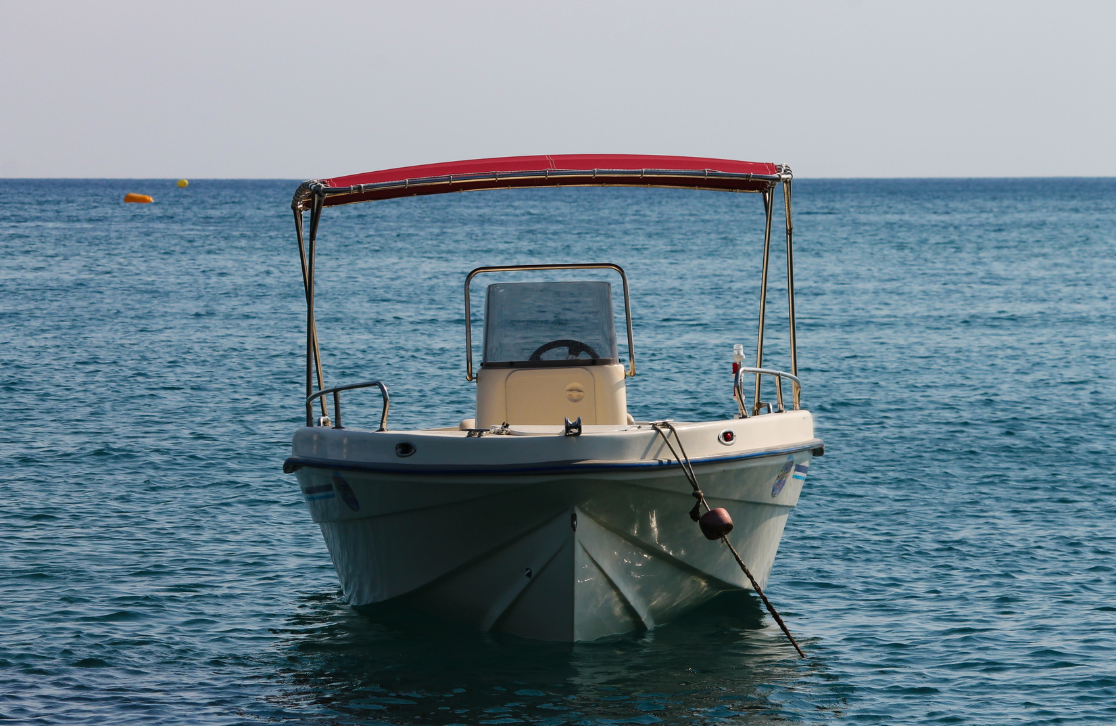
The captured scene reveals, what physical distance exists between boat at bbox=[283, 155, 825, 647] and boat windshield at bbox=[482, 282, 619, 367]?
1cm

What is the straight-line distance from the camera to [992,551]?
1214 centimetres

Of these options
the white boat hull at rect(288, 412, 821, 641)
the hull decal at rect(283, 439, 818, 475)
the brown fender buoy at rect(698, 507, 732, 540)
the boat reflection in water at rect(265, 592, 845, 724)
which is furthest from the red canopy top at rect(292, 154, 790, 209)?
the boat reflection in water at rect(265, 592, 845, 724)

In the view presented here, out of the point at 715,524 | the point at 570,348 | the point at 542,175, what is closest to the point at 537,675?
the point at 715,524

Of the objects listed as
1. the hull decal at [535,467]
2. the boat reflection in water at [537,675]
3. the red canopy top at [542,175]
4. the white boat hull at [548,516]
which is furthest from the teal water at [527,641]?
the red canopy top at [542,175]

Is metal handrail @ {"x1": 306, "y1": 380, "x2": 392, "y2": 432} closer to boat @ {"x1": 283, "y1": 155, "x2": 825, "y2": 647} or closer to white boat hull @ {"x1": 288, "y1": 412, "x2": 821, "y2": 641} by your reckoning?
boat @ {"x1": 283, "y1": 155, "x2": 825, "y2": 647}

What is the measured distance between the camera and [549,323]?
10.0 m

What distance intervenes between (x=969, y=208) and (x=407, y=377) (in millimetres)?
114164

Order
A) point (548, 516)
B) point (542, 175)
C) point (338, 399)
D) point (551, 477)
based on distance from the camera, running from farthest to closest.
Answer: point (542, 175) < point (338, 399) < point (548, 516) < point (551, 477)

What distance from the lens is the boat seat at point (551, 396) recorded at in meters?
9.82

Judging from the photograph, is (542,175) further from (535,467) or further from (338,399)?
(535,467)

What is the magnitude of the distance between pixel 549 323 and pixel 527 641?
8.30 ft

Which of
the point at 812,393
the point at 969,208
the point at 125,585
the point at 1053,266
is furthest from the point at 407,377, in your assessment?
the point at 969,208

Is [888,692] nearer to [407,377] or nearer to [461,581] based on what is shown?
[461,581]

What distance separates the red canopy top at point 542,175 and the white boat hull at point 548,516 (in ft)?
5.83
